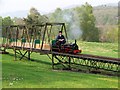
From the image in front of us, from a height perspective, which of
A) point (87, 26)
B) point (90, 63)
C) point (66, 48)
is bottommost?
point (90, 63)

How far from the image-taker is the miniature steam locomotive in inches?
850

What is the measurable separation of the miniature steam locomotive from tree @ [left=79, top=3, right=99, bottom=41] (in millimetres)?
59617

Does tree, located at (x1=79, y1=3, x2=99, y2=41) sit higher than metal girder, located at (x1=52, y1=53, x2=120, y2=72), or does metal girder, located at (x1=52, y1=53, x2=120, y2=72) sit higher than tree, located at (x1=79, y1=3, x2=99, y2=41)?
tree, located at (x1=79, y1=3, x2=99, y2=41)

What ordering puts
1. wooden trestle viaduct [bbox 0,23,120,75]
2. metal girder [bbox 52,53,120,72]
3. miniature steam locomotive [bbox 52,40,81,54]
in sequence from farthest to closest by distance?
1. miniature steam locomotive [bbox 52,40,81,54]
2. metal girder [bbox 52,53,120,72]
3. wooden trestle viaduct [bbox 0,23,120,75]

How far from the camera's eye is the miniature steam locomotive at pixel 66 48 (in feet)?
70.8

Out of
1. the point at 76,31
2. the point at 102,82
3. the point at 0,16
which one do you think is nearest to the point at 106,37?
the point at 76,31

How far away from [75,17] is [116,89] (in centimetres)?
7377

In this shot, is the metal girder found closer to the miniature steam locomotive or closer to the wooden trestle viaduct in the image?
the wooden trestle viaduct

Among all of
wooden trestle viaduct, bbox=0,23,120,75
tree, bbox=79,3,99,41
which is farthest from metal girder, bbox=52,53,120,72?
tree, bbox=79,3,99,41

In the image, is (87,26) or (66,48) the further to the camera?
(87,26)

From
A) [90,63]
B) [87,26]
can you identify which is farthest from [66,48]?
[87,26]

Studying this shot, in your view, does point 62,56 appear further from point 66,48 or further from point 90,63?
point 90,63

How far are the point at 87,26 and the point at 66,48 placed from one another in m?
62.7

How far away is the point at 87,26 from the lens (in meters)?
83.9
